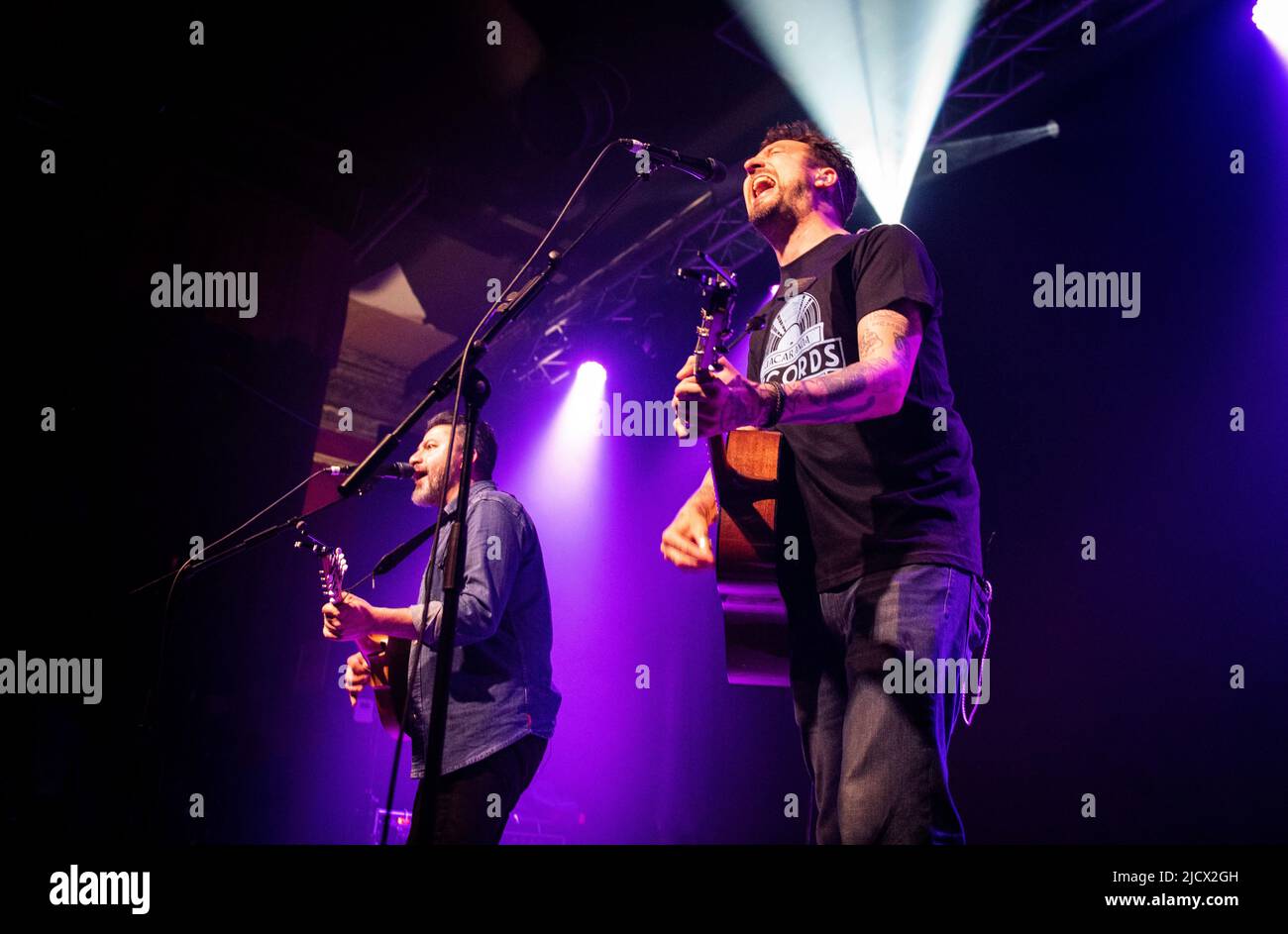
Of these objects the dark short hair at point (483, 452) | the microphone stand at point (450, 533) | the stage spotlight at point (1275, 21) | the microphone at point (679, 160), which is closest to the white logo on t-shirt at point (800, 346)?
the microphone at point (679, 160)

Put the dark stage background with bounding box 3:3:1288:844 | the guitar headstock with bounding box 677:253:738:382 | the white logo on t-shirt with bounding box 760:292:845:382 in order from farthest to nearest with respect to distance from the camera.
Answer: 1. the dark stage background with bounding box 3:3:1288:844
2. the guitar headstock with bounding box 677:253:738:382
3. the white logo on t-shirt with bounding box 760:292:845:382

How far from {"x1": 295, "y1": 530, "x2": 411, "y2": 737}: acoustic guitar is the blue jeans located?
1960 mm

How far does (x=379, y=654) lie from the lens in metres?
3.84

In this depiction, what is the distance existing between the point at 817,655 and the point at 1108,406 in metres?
3.09

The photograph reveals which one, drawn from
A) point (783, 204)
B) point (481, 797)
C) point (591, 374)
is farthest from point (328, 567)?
point (591, 374)

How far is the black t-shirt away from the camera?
222cm

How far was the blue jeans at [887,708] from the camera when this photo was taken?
1.94 metres

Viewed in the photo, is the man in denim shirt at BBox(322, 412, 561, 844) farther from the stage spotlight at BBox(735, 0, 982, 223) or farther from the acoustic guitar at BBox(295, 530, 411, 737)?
the stage spotlight at BBox(735, 0, 982, 223)

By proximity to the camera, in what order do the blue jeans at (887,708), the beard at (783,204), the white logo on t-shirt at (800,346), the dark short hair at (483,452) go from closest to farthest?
the blue jeans at (887,708) < the white logo on t-shirt at (800,346) < the beard at (783,204) < the dark short hair at (483,452)

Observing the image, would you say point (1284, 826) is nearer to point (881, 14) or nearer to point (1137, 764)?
point (1137, 764)

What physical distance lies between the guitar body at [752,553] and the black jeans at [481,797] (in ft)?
3.31

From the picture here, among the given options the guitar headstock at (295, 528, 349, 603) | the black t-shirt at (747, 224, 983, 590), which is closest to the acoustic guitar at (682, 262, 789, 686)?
the black t-shirt at (747, 224, 983, 590)

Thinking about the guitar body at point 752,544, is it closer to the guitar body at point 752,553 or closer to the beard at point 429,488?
the guitar body at point 752,553

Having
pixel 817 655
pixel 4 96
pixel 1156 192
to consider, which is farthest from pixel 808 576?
pixel 4 96
